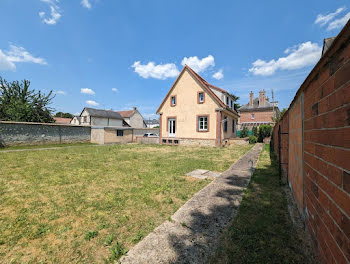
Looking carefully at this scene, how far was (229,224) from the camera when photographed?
109 inches

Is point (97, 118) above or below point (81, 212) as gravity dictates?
above

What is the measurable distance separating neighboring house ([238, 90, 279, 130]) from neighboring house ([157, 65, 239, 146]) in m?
18.4

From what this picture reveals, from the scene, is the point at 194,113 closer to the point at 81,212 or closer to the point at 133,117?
the point at 81,212

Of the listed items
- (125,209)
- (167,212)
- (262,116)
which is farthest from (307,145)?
(262,116)

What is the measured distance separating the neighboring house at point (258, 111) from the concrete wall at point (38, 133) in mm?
33547

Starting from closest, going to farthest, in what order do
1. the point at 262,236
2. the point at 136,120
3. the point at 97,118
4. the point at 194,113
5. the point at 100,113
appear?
the point at 262,236 < the point at 194,113 < the point at 97,118 < the point at 100,113 < the point at 136,120

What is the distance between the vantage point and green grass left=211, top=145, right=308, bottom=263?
2.03 metres

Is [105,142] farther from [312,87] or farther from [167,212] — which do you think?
[312,87]

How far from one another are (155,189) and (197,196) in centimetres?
132

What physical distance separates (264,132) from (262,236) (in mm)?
21884

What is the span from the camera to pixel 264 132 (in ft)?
69.8

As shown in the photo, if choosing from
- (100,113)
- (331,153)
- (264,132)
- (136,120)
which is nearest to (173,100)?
(264,132)

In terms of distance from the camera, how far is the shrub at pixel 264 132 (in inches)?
825

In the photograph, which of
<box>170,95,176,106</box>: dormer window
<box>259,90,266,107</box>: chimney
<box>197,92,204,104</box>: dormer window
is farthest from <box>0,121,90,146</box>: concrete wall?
<box>259,90,266,107</box>: chimney
